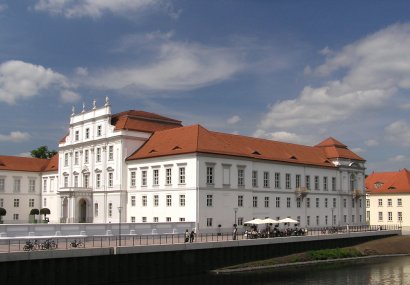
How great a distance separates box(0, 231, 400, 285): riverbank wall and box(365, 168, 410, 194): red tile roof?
5238 cm

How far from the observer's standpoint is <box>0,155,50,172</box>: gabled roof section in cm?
9425

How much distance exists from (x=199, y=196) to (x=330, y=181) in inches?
1141

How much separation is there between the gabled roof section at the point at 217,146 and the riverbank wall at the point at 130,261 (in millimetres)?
15312

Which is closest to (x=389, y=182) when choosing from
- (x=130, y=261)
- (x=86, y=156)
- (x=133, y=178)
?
(x=133, y=178)

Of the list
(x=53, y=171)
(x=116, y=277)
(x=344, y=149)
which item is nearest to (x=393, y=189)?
(x=344, y=149)

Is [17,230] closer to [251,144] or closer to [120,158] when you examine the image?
[120,158]

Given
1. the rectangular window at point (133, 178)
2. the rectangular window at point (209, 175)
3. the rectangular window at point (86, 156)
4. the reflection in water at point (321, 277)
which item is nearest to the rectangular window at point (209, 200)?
the rectangular window at point (209, 175)

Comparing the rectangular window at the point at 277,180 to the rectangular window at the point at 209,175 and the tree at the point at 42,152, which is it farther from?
the tree at the point at 42,152

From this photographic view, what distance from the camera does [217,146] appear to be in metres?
64.8

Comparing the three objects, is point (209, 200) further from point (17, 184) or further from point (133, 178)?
point (17, 184)

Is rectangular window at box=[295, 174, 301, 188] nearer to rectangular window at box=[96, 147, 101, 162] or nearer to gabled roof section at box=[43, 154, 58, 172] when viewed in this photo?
rectangular window at box=[96, 147, 101, 162]

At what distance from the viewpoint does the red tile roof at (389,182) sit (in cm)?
9972

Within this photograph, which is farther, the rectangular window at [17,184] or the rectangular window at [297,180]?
the rectangular window at [17,184]

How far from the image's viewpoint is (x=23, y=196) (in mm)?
94562
